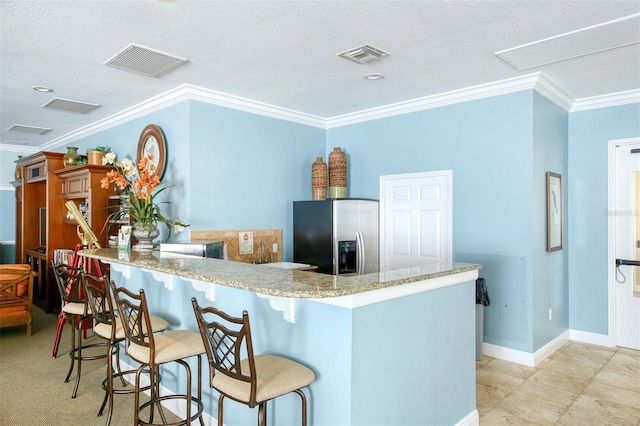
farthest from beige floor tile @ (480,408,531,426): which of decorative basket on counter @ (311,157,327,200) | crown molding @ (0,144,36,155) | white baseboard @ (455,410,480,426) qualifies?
crown molding @ (0,144,36,155)

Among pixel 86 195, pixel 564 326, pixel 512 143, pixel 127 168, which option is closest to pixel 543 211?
pixel 512 143

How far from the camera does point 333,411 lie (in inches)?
77.1

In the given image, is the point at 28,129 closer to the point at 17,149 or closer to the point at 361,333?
the point at 17,149

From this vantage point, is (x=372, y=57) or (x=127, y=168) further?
(x=127, y=168)

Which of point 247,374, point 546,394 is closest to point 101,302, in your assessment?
point 247,374

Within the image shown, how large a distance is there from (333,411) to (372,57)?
8.24 ft

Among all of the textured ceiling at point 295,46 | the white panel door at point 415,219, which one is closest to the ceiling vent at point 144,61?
the textured ceiling at point 295,46

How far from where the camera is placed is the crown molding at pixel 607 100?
13.9ft

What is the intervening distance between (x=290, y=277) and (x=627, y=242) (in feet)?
13.2

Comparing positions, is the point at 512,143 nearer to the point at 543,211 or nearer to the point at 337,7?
the point at 543,211

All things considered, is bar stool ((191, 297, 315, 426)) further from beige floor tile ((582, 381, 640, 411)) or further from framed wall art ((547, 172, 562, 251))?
framed wall art ((547, 172, 562, 251))

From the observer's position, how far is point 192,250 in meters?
3.28

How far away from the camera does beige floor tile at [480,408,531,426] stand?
9.36ft

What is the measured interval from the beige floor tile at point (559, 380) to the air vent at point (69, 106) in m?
5.17
